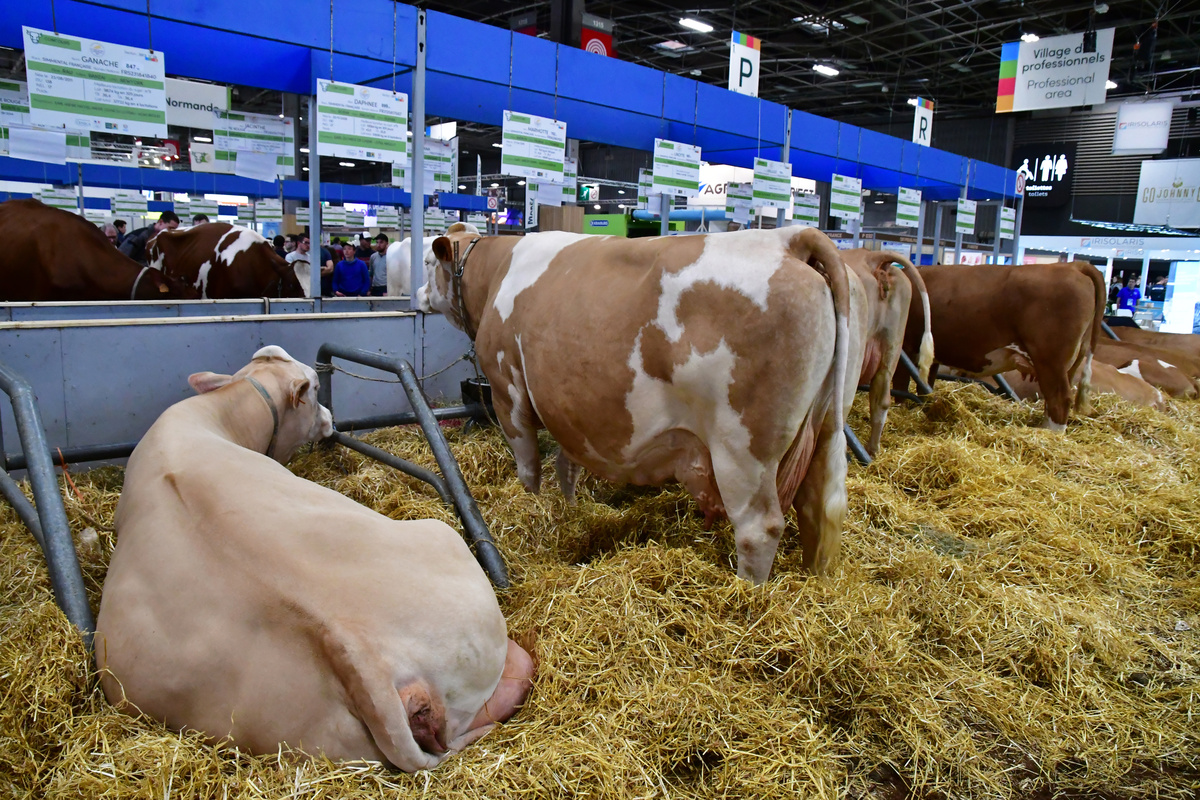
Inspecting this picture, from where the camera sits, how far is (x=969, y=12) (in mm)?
17750

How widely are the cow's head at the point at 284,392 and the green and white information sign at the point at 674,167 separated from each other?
4.08 metres

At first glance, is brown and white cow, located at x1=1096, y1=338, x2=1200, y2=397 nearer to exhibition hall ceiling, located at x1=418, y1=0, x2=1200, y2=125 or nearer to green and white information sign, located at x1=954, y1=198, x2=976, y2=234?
green and white information sign, located at x1=954, y1=198, x2=976, y2=234

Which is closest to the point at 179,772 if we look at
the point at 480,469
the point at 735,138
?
the point at 480,469

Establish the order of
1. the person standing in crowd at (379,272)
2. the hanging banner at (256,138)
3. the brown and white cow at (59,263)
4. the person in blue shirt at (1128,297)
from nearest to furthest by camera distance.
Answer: the hanging banner at (256,138) → the brown and white cow at (59,263) → the person standing in crowd at (379,272) → the person in blue shirt at (1128,297)

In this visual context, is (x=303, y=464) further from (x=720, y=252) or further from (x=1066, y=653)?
(x=1066, y=653)

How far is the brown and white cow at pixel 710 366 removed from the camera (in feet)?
8.20

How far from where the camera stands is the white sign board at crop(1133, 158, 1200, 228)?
743 inches

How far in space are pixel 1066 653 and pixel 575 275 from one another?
228 centimetres

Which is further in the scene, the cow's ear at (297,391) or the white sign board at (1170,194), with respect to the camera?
the white sign board at (1170,194)

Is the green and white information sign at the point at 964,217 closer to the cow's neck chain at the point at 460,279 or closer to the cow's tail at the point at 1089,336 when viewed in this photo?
the cow's tail at the point at 1089,336

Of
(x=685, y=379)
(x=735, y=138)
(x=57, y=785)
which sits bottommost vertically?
(x=57, y=785)

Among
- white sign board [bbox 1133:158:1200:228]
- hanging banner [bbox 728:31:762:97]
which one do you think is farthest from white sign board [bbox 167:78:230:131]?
white sign board [bbox 1133:158:1200:228]

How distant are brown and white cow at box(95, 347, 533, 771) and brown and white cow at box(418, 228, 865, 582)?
3.23 feet

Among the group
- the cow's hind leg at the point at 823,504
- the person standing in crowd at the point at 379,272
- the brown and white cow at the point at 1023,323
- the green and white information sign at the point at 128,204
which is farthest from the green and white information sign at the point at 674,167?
the green and white information sign at the point at 128,204
